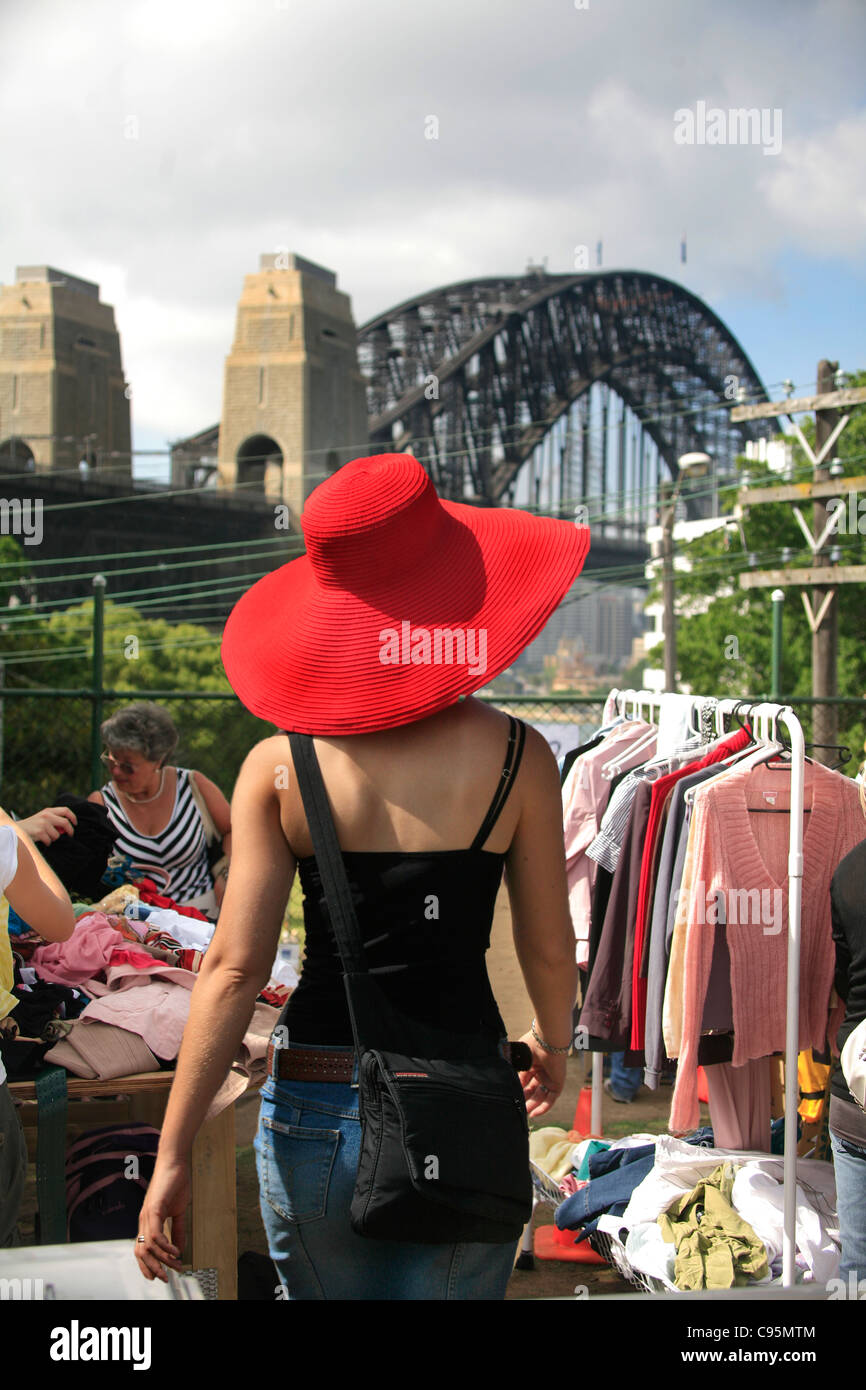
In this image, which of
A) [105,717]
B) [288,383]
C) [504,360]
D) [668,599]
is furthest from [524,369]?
[105,717]

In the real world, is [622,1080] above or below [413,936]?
below

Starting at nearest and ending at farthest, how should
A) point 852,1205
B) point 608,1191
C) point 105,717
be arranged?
point 852,1205
point 608,1191
point 105,717

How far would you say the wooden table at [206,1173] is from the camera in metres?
2.90

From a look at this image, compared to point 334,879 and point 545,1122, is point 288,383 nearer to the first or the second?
point 545,1122

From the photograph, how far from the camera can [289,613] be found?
6.21ft

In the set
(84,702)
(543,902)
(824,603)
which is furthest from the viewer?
(84,702)

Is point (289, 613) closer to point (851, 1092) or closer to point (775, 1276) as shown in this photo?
point (851, 1092)

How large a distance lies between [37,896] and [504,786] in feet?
3.56

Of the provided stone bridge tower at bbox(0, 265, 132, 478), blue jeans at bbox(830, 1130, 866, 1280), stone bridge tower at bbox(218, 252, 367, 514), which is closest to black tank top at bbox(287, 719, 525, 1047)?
blue jeans at bbox(830, 1130, 866, 1280)

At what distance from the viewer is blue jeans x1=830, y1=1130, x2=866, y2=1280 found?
2.56 m

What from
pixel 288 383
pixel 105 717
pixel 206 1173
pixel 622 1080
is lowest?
pixel 622 1080

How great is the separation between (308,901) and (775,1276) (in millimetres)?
2278

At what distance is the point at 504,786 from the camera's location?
1727 mm
